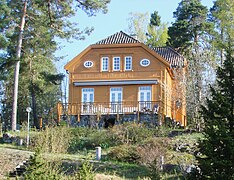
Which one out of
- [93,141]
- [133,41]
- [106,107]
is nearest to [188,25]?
[133,41]

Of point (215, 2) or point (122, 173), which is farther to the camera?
point (215, 2)

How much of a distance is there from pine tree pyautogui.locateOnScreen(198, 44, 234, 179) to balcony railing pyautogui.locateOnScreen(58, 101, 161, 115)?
712 inches

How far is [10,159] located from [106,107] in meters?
13.0

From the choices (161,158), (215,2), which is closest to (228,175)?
(161,158)

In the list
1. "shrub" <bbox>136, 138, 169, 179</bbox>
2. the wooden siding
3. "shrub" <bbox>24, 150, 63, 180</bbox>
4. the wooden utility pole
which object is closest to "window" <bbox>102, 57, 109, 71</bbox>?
the wooden siding

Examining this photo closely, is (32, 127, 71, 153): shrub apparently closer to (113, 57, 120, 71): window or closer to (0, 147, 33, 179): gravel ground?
(0, 147, 33, 179): gravel ground

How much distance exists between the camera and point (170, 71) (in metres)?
37.5

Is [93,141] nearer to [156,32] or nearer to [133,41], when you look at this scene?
[133,41]

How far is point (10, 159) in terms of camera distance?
72.4ft

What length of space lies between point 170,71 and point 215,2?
1152 cm

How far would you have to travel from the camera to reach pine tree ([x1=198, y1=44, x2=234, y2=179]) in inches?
521

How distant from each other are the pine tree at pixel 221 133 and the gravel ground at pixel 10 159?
9.38 meters

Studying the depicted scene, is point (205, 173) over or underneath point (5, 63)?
underneath

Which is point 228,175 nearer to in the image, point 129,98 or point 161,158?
point 161,158
